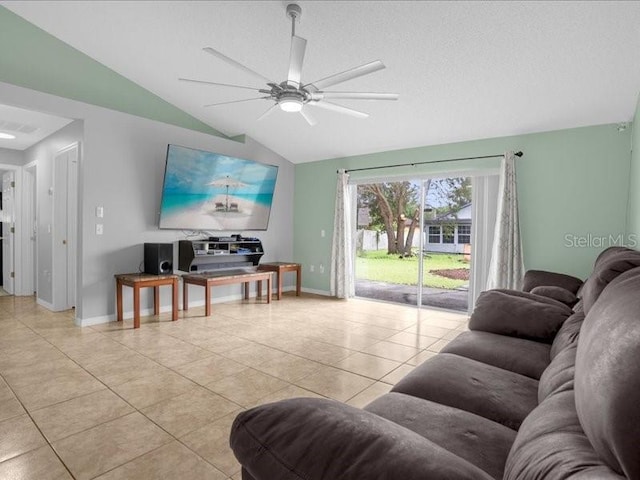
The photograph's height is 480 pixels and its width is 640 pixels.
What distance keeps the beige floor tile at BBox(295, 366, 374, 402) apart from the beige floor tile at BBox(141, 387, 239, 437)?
24.0 inches

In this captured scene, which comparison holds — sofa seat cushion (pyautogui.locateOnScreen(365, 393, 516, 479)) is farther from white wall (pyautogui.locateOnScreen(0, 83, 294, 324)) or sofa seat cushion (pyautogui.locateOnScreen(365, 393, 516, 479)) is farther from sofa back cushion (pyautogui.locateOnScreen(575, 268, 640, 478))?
white wall (pyautogui.locateOnScreen(0, 83, 294, 324))

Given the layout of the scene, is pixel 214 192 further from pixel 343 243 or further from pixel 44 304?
pixel 44 304

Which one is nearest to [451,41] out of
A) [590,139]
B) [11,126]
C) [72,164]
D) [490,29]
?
[490,29]

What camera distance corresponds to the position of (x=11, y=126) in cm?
482

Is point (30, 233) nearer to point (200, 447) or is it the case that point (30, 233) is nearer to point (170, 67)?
point (170, 67)

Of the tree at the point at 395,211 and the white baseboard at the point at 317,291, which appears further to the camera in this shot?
the tree at the point at 395,211

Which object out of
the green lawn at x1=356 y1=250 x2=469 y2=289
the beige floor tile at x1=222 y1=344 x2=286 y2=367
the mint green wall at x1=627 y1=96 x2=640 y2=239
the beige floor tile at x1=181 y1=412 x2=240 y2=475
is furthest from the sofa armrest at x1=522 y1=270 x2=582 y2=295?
the green lawn at x1=356 y1=250 x2=469 y2=289

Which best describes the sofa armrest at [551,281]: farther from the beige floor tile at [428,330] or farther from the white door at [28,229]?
the white door at [28,229]

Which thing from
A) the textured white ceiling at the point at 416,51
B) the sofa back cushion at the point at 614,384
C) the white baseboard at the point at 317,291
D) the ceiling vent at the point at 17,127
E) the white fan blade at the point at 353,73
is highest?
the textured white ceiling at the point at 416,51

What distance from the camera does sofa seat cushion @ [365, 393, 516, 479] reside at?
1081 millimetres

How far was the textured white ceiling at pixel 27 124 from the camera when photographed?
14.3 ft

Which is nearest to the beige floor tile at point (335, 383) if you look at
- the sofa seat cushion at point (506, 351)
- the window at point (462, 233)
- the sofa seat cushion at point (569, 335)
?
the sofa seat cushion at point (506, 351)

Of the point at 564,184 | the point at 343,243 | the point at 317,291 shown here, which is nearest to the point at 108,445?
the point at 343,243

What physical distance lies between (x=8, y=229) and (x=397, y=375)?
7115 millimetres
